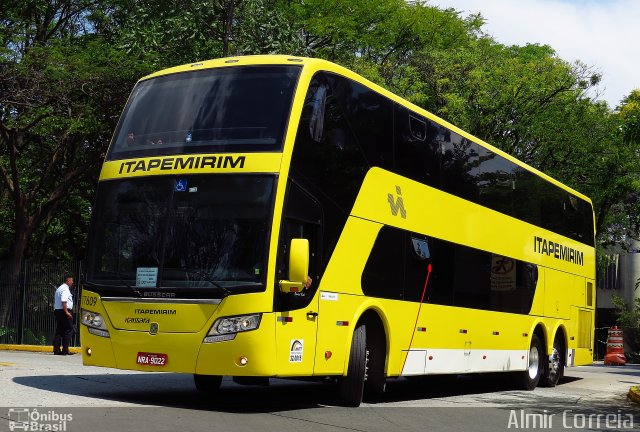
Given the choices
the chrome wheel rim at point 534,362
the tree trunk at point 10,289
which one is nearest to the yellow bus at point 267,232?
the chrome wheel rim at point 534,362

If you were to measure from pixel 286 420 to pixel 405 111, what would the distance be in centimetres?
576

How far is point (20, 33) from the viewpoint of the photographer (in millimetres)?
28922

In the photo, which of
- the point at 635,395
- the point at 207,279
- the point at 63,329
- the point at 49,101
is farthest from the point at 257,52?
the point at 207,279

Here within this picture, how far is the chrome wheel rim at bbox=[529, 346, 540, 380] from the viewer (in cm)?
1970

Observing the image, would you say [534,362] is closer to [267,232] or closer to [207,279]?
[267,232]

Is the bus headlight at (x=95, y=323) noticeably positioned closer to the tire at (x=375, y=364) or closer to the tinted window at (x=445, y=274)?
the tinted window at (x=445, y=274)

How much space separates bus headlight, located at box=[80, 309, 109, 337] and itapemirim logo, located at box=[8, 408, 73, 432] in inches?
78.8

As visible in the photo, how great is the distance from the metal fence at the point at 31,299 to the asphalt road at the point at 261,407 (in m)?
9.05

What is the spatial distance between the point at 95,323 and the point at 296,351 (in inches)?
110

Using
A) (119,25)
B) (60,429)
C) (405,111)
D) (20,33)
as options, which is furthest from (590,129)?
(60,429)

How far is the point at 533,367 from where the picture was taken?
19.8 meters

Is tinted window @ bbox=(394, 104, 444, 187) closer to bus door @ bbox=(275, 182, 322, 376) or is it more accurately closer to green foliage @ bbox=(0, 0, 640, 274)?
→ bus door @ bbox=(275, 182, 322, 376)

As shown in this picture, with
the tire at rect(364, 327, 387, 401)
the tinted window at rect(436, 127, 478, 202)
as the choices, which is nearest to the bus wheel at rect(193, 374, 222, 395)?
the tire at rect(364, 327, 387, 401)

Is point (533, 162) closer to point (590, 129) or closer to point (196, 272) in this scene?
point (590, 129)
